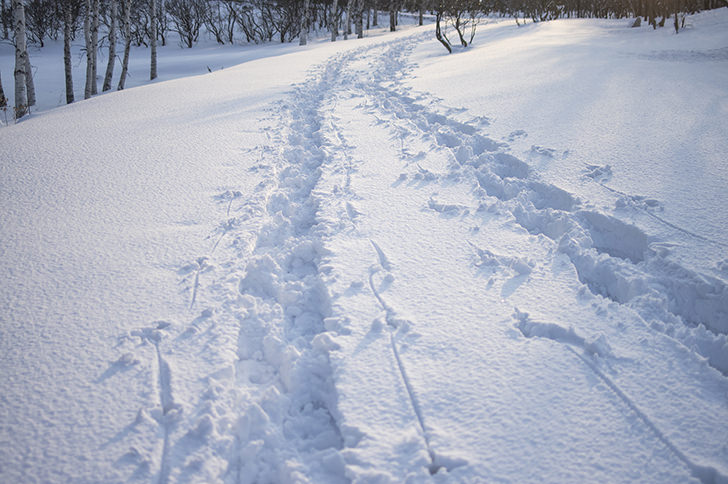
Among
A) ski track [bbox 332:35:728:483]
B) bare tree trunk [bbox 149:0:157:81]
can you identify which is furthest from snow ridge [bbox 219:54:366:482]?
bare tree trunk [bbox 149:0:157:81]

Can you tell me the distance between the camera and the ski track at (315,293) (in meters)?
1.40

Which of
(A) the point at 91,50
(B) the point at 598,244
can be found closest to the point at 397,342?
(B) the point at 598,244

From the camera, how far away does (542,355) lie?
167 cm

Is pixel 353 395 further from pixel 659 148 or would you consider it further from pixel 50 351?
pixel 659 148

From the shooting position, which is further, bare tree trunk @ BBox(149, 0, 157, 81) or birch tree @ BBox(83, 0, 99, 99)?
bare tree trunk @ BBox(149, 0, 157, 81)

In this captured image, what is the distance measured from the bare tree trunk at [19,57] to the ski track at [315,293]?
6329 millimetres

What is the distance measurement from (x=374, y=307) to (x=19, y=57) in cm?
923

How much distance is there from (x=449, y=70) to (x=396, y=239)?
23.5 feet

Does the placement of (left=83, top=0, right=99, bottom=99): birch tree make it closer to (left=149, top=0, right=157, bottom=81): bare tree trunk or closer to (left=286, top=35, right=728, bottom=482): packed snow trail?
(left=149, top=0, right=157, bottom=81): bare tree trunk

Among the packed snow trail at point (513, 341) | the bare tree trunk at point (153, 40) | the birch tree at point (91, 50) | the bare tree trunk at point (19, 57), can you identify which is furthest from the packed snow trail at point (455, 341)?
the bare tree trunk at point (153, 40)

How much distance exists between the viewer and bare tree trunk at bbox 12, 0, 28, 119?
267 inches

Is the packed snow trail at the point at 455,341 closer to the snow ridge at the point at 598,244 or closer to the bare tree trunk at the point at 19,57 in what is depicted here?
the snow ridge at the point at 598,244

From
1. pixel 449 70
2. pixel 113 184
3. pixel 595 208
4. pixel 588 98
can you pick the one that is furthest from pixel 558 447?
pixel 449 70

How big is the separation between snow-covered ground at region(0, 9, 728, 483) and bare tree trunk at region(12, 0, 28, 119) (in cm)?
406
